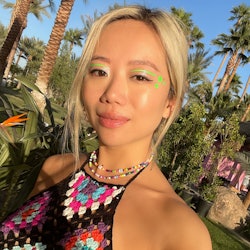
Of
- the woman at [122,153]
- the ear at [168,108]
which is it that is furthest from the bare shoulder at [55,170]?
the ear at [168,108]

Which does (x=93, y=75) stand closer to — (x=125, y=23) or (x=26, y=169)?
(x=125, y=23)

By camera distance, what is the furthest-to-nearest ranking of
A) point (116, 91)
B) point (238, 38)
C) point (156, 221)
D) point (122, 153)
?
point (238, 38), point (122, 153), point (116, 91), point (156, 221)

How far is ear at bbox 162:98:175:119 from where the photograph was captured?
154 cm

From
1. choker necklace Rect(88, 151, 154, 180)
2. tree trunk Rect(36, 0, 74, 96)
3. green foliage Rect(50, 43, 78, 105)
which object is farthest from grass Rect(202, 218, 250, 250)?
green foliage Rect(50, 43, 78, 105)

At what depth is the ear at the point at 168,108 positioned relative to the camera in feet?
5.06

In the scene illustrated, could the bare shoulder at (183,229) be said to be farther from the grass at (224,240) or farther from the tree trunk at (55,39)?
the tree trunk at (55,39)

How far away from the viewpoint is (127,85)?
134cm

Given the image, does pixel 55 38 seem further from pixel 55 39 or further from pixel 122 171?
pixel 122 171

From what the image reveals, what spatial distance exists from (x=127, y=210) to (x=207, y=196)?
11278 millimetres

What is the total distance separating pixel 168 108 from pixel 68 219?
0.69 meters

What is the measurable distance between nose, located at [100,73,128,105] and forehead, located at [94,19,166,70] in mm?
98

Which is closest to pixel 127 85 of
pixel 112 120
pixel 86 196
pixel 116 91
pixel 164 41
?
pixel 116 91

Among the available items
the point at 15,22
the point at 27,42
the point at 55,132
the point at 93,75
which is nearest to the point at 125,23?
the point at 93,75

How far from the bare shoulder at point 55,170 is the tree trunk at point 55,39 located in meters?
10.4
